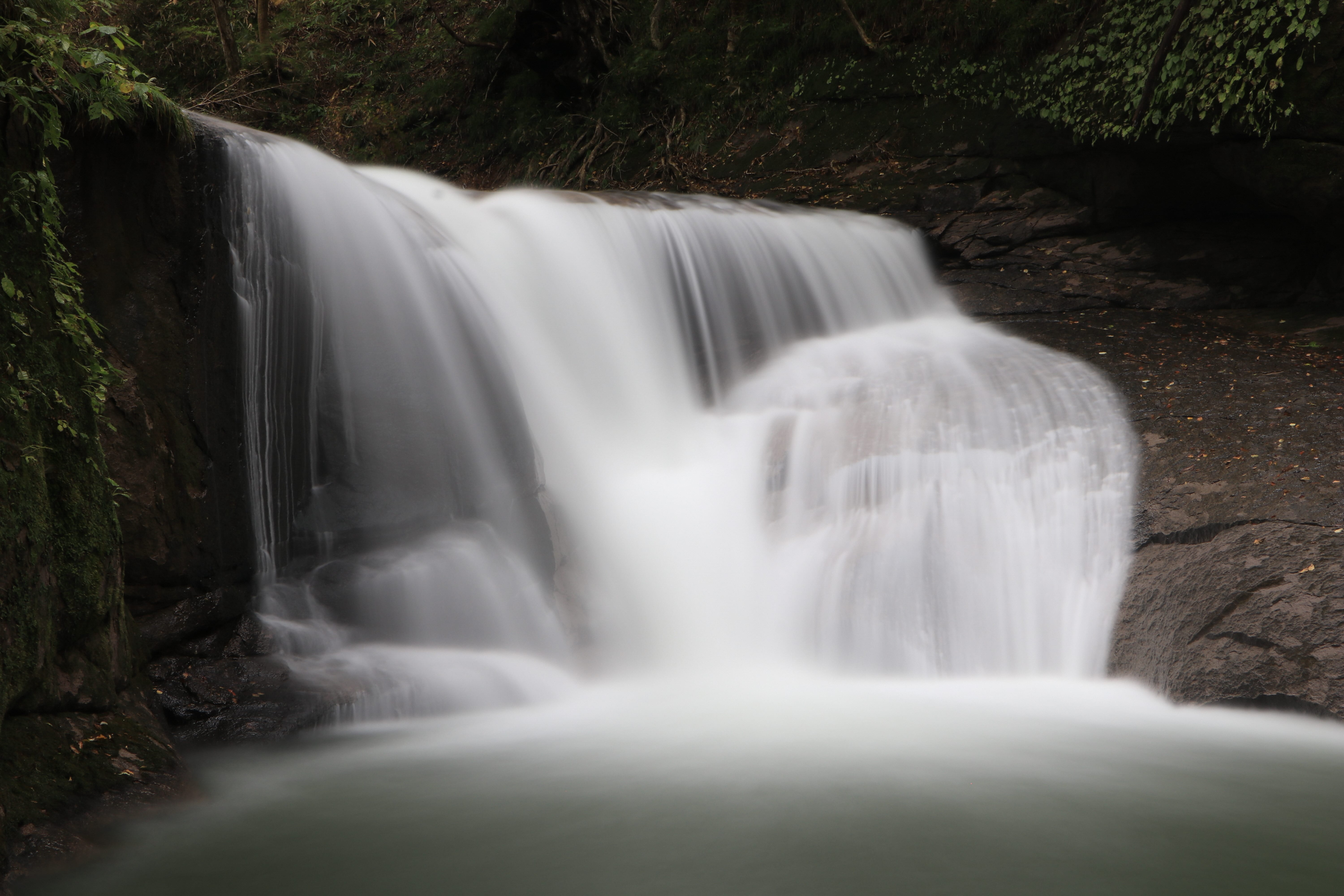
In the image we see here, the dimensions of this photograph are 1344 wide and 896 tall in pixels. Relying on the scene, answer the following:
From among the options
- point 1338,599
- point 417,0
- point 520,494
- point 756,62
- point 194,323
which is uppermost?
point 417,0

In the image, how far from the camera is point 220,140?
4953 mm

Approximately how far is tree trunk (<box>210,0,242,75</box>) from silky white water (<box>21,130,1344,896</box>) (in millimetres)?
9427

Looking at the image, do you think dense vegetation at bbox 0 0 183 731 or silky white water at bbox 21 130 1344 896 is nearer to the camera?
dense vegetation at bbox 0 0 183 731

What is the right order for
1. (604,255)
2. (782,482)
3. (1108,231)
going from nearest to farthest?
1. (782,482)
2. (604,255)
3. (1108,231)

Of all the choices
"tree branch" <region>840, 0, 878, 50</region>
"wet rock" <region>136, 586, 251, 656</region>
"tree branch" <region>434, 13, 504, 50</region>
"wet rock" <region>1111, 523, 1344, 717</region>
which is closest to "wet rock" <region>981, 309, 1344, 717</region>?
"wet rock" <region>1111, 523, 1344, 717</region>

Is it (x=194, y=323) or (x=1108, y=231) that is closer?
(x=194, y=323)

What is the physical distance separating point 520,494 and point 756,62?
913cm

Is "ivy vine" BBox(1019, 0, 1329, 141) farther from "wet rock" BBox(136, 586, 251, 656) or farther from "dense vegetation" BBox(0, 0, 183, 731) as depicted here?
"wet rock" BBox(136, 586, 251, 656)

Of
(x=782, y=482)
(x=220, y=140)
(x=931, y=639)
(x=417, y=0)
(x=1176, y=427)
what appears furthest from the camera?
(x=417, y=0)

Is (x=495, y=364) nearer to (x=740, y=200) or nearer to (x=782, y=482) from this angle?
(x=782, y=482)

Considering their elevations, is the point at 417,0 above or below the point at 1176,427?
above

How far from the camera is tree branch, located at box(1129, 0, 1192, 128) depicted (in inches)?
272

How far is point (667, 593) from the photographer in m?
6.21

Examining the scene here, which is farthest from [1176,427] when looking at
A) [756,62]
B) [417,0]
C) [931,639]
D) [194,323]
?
[417,0]
